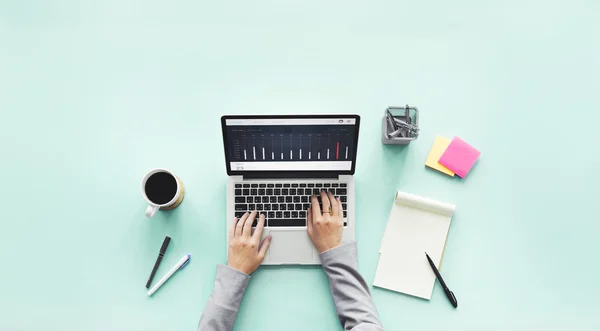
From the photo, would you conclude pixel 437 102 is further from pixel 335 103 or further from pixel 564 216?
pixel 564 216

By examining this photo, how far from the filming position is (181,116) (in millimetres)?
1055

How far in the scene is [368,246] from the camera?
3.30 ft

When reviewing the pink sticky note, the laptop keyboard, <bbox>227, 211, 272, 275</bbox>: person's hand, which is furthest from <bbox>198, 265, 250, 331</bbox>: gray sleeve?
the pink sticky note

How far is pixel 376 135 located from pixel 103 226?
795 mm

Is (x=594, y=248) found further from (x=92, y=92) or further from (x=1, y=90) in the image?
(x=1, y=90)

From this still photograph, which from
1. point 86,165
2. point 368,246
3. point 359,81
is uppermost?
point 359,81

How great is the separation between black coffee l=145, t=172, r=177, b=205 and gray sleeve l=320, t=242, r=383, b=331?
1.38ft

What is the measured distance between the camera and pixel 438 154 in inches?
40.8

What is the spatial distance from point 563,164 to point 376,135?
0.53m

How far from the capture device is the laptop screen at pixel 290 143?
92 cm

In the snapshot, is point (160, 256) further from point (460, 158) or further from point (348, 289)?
point (460, 158)

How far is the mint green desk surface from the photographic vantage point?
3.28ft

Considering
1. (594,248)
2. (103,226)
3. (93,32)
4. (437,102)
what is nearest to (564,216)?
(594,248)

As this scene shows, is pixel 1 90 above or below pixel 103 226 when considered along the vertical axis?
above
